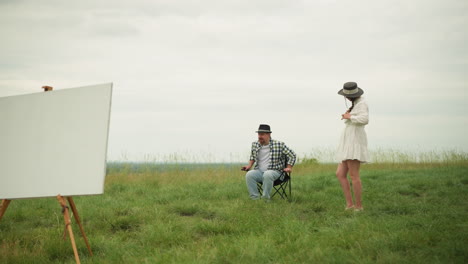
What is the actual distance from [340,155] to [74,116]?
312 cm

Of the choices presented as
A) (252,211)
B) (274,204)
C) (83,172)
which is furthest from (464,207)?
(83,172)

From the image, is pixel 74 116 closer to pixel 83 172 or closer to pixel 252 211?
pixel 83 172

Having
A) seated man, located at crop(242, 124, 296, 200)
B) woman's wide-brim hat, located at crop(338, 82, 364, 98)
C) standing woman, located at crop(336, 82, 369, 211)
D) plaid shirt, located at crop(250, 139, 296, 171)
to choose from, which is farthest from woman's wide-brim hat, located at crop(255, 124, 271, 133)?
woman's wide-brim hat, located at crop(338, 82, 364, 98)

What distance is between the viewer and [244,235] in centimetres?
362

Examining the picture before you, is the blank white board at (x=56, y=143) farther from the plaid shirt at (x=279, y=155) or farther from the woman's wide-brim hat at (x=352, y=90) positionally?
the plaid shirt at (x=279, y=155)

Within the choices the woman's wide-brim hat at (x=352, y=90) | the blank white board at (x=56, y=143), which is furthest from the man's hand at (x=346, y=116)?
the blank white board at (x=56, y=143)

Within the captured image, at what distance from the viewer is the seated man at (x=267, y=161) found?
18.9ft

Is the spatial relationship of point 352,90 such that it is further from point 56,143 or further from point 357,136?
point 56,143

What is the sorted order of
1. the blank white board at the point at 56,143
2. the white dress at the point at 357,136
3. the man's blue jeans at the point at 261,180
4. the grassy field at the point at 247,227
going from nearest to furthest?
the grassy field at the point at 247,227
the blank white board at the point at 56,143
the white dress at the point at 357,136
the man's blue jeans at the point at 261,180

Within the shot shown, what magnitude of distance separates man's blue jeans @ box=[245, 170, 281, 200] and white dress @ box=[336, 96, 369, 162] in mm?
1359

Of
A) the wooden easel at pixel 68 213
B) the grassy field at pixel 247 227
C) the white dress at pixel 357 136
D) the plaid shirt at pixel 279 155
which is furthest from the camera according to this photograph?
the plaid shirt at pixel 279 155

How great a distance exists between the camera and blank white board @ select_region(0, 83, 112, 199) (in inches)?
121

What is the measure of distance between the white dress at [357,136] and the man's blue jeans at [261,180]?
4.46 feet

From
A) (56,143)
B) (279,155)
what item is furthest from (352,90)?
(56,143)
